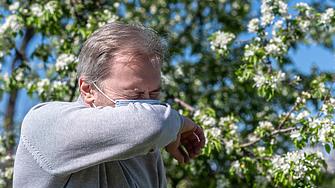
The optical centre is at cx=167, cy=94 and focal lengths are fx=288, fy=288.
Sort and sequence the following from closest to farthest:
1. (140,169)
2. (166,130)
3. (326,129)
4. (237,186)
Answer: (166,130), (140,169), (326,129), (237,186)

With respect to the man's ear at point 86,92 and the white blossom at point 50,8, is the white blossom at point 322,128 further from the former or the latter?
the white blossom at point 50,8

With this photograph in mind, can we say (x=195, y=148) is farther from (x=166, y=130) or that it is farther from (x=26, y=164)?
(x=26, y=164)

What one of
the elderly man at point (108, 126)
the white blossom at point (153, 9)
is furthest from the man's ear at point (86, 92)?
the white blossom at point (153, 9)

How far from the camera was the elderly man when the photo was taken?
0.85 m

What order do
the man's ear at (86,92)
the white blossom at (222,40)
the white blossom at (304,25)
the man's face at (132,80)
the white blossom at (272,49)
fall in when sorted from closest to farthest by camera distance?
the man's face at (132,80) → the man's ear at (86,92) → the white blossom at (272,49) → the white blossom at (304,25) → the white blossom at (222,40)

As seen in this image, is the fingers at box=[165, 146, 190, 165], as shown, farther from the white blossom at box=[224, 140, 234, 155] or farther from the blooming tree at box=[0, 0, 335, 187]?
the white blossom at box=[224, 140, 234, 155]

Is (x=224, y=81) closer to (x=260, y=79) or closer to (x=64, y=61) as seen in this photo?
(x=260, y=79)

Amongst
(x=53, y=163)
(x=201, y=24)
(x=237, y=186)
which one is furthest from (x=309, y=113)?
(x=201, y=24)

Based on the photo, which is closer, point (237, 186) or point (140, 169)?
point (140, 169)

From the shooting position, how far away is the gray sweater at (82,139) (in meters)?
0.85

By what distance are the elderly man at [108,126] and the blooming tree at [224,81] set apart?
717 mm

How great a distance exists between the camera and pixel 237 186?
381 cm

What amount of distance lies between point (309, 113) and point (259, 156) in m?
0.64

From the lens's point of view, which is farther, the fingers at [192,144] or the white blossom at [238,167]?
the white blossom at [238,167]
